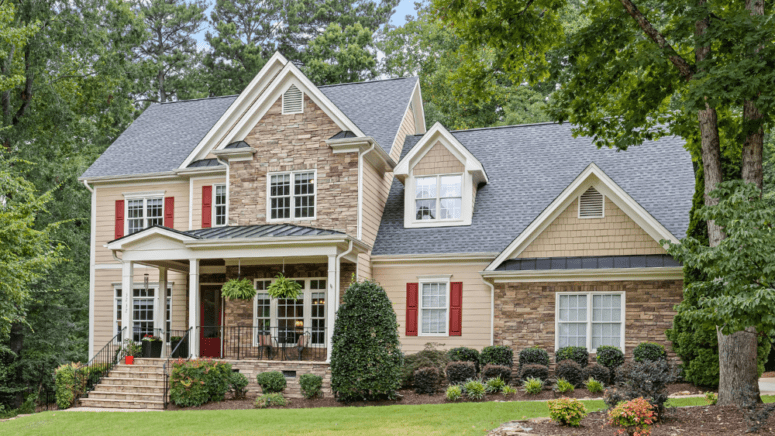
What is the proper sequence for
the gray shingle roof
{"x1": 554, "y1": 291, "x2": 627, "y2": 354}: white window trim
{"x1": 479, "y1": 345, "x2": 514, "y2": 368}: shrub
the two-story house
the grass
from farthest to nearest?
the gray shingle roof
the two-story house
{"x1": 479, "y1": 345, "x2": 514, "y2": 368}: shrub
{"x1": 554, "y1": 291, "x2": 627, "y2": 354}: white window trim
the grass

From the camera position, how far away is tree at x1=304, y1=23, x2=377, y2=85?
35.5 meters

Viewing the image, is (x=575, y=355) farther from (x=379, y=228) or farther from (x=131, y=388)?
(x=131, y=388)

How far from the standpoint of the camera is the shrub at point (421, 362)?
16.0 m

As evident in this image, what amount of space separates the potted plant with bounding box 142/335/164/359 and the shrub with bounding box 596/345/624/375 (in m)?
11.3

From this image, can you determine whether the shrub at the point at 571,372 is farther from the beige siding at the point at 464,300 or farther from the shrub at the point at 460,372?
the beige siding at the point at 464,300

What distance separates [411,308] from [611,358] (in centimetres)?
541

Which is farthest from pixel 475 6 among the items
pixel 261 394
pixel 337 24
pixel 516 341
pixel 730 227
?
pixel 337 24

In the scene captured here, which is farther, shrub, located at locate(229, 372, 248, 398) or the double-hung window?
the double-hung window

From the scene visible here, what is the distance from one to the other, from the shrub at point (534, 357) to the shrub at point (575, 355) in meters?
0.29

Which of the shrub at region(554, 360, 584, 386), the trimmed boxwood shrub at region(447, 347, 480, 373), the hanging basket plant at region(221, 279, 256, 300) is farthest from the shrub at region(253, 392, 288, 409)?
the shrub at region(554, 360, 584, 386)

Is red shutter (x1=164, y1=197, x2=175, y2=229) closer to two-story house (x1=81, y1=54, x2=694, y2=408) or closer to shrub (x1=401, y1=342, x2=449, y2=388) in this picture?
two-story house (x1=81, y1=54, x2=694, y2=408)

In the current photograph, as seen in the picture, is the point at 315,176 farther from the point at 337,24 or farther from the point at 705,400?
the point at 337,24

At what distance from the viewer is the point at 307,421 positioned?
12.4m

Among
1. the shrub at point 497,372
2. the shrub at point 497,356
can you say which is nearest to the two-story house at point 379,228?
the shrub at point 497,356
